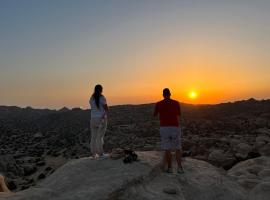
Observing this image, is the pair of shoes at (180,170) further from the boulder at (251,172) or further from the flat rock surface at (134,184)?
the boulder at (251,172)

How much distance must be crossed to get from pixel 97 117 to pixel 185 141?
13685 mm

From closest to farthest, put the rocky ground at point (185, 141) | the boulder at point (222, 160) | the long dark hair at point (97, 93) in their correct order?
the long dark hair at point (97, 93), the boulder at point (222, 160), the rocky ground at point (185, 141)

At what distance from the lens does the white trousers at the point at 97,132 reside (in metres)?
16.3

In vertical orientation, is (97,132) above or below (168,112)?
below

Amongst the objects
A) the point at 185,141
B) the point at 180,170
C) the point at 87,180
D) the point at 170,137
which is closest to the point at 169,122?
the point at 170,137

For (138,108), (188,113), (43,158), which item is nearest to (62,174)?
(43,158)

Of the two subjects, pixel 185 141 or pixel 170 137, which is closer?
pixel 170 137

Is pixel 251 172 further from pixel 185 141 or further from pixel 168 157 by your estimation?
pixel 185 141

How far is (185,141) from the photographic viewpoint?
94.9ft

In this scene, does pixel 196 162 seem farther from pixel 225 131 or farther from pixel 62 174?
pixel 225 131

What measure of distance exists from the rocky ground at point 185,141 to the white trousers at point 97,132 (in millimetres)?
5422

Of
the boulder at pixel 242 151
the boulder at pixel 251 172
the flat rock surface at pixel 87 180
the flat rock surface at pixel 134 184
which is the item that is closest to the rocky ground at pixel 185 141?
the boulder at pixel 242 151

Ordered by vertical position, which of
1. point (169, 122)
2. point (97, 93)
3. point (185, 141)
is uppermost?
point (97, 93)

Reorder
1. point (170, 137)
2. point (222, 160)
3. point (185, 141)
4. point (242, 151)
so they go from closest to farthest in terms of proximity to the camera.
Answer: point (170, 137) < point (222, 160) < point (242, 151) < point (185, 141)
